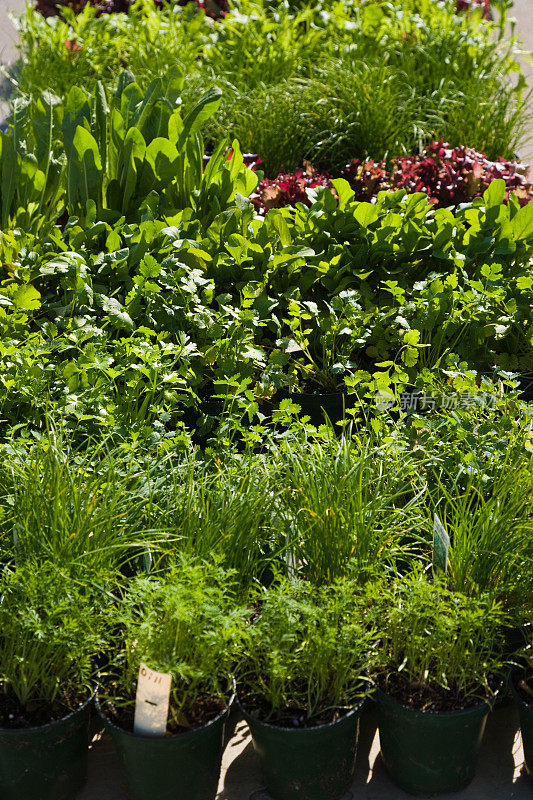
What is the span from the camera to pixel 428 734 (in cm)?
199

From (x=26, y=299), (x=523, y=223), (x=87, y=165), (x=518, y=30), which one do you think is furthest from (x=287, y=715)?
(x=518, y=30)

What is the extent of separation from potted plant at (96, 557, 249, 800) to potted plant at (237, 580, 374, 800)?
0.07 metres

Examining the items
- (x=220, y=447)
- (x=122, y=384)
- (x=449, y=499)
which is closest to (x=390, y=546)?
(x=449, y=499)

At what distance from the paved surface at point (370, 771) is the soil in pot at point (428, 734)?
0.18 ft

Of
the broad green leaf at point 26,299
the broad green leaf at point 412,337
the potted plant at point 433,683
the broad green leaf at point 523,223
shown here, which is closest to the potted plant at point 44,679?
the potted plant at point 433,683

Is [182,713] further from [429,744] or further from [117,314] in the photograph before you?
[117,314]

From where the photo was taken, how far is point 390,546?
2289 mm

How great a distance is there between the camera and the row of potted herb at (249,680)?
191cm

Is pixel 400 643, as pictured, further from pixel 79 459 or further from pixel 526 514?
pixel 79 459

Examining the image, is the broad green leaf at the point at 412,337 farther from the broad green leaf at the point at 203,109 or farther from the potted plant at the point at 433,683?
the broad green leaf at the point at 203,109

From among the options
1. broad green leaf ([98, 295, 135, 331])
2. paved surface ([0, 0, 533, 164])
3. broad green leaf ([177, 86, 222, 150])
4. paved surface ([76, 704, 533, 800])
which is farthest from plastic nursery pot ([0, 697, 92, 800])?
paved surface ([0, 0, 533, 164])

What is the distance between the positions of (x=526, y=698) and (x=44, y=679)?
3.62 ft

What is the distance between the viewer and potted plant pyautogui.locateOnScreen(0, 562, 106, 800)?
1.93m

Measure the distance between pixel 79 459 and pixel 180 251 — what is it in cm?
111
